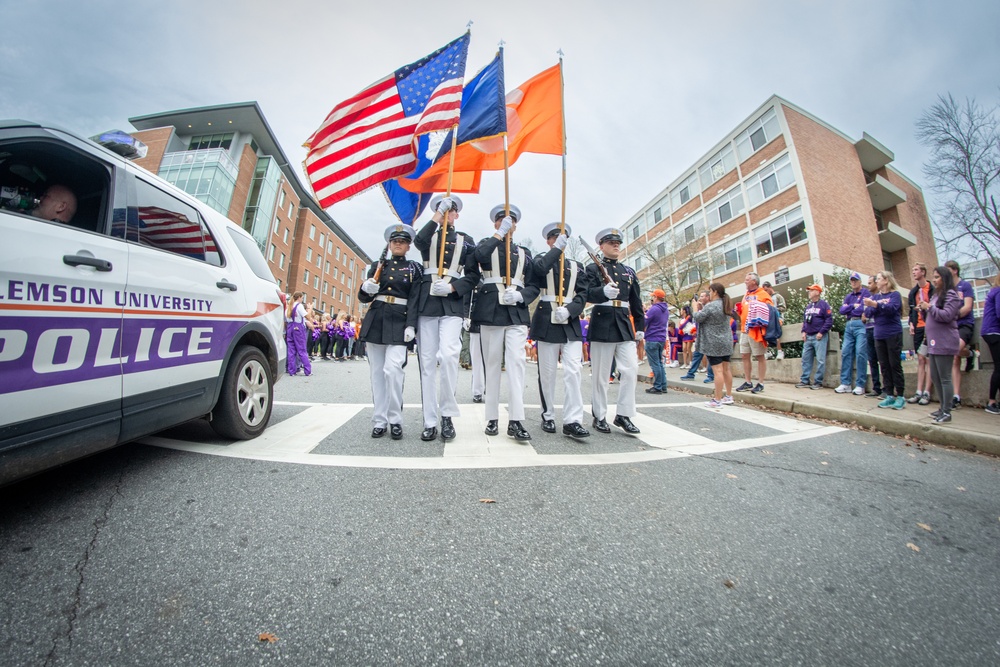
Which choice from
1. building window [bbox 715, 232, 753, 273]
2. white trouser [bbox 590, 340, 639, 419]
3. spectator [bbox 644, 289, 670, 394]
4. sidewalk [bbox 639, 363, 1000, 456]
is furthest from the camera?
building window [bbox 715, 232, 753, 273]

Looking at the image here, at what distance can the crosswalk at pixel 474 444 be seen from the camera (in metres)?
2.76

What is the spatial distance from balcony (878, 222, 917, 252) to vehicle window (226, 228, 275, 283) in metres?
35.4

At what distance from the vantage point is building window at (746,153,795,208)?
22981mm

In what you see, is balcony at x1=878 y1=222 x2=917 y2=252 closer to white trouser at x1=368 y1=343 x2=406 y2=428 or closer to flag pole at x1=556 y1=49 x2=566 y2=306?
flag pole at x1=556 y1=49 x2=566 y2=306

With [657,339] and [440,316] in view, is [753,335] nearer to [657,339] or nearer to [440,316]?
[657,339]

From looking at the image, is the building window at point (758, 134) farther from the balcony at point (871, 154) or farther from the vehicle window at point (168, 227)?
the vehicle window at point (168, 227)

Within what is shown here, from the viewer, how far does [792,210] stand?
22.3 m

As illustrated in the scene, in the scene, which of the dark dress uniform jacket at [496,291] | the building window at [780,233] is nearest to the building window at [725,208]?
the building window at [780,233]

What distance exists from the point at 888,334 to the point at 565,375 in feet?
16.9

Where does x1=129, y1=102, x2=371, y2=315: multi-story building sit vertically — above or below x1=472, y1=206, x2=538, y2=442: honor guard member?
above

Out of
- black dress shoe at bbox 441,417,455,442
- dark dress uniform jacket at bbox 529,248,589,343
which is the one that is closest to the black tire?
black dress shoe at bbox 441,417,455,442

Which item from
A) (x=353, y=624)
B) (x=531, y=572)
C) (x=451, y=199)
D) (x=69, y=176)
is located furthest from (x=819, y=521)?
(x=69, y=176)

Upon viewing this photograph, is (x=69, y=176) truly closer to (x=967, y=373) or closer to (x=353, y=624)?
(x=353, y=624)

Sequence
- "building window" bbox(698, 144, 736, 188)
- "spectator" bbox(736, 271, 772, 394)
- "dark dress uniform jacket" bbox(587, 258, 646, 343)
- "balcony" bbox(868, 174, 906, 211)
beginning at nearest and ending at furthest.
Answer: "dark dress uniform jacket" bbox(587, 258, 646, 343), "spectator" bbox(736, 271, 772, 394), "balcony" bbox(868, 174, 906, 211), "building window" bbox(698, 144, 736, 188)
